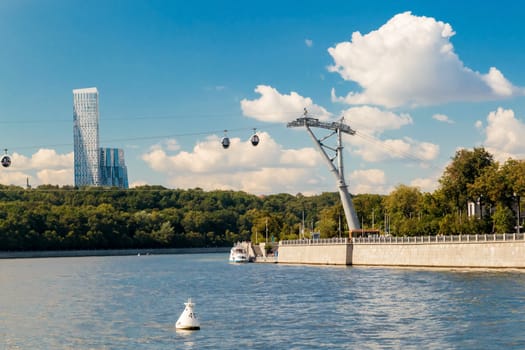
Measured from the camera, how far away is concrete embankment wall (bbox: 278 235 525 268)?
8575 centimetres

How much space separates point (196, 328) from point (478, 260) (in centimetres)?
5063

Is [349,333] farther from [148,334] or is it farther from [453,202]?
[453,202]

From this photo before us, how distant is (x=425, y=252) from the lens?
98312 millimetres

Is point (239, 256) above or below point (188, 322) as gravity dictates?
below

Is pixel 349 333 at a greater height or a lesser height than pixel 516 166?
lesser

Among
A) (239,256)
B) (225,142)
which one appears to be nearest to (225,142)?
(225,142)

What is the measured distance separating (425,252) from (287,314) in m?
48.3

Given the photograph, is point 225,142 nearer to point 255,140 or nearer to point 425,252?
point 255,140

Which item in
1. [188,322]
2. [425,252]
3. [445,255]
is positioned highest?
[425,252]

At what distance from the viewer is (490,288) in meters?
64.2

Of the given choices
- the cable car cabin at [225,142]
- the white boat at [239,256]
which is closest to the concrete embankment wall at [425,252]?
the white boat at [239,256]

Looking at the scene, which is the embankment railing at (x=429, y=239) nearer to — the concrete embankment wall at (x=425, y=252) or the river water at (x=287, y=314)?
the concrete embankment wall at (x=425, y=252)

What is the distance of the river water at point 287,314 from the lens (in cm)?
4153

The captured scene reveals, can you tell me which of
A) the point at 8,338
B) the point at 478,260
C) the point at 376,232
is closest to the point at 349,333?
the point at 8,338
